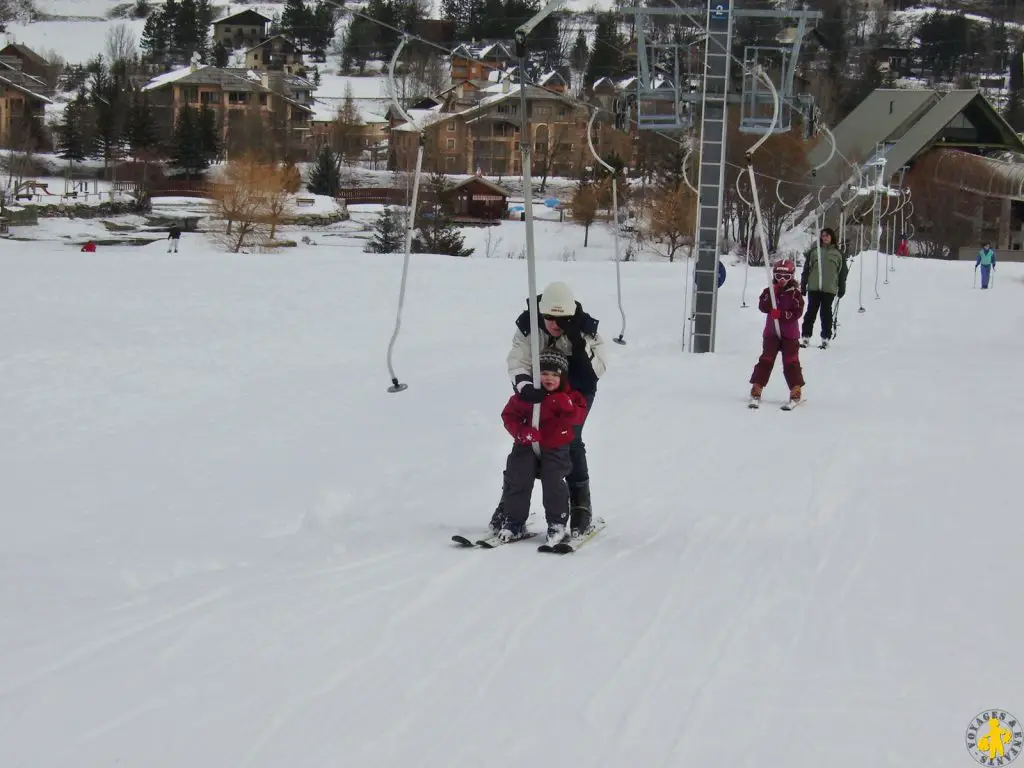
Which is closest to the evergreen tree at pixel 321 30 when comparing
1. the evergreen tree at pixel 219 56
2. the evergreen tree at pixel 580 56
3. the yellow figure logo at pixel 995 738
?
the evergreen tree at pixel 219 56

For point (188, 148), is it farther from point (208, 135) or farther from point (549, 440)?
point (549, 440)

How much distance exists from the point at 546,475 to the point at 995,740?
3.44 m

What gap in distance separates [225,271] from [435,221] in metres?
35.6

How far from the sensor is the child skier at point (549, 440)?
7754 mm

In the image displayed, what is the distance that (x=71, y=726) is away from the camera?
491 centimetres

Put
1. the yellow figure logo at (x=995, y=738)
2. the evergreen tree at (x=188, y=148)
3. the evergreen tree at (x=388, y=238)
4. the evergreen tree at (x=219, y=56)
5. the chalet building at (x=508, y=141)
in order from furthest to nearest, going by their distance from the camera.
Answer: the evergreen tree at (x=219, y=56) → the chalet building at (x=508, y=141) → the evergreen tree at (x=188, y=148) → the evergreen tree at (x=388, y=238) → the yellow figure logo at (x=995, y=738)

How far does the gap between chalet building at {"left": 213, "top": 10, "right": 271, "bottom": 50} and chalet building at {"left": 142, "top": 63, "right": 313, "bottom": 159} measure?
5773 cm

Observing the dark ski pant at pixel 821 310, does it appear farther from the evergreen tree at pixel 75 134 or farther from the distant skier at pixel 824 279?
the evergreen tree at pixel 75 134

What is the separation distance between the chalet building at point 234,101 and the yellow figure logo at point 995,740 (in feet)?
391

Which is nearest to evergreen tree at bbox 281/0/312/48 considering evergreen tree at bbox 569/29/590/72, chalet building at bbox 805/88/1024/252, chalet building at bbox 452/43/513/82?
chalet building at bbox 452/43/513/82

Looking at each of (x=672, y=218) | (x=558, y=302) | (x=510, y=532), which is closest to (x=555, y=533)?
(x=510, y=532)

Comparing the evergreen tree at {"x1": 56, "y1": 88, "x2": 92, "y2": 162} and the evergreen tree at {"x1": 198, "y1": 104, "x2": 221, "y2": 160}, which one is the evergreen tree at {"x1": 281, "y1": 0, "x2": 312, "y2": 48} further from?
the evergreen tree at {"x1": 198, "y1": 104, "x2": 221, "y2": 160}

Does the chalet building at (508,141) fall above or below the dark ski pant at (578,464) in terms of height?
above

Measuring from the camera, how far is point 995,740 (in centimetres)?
495
